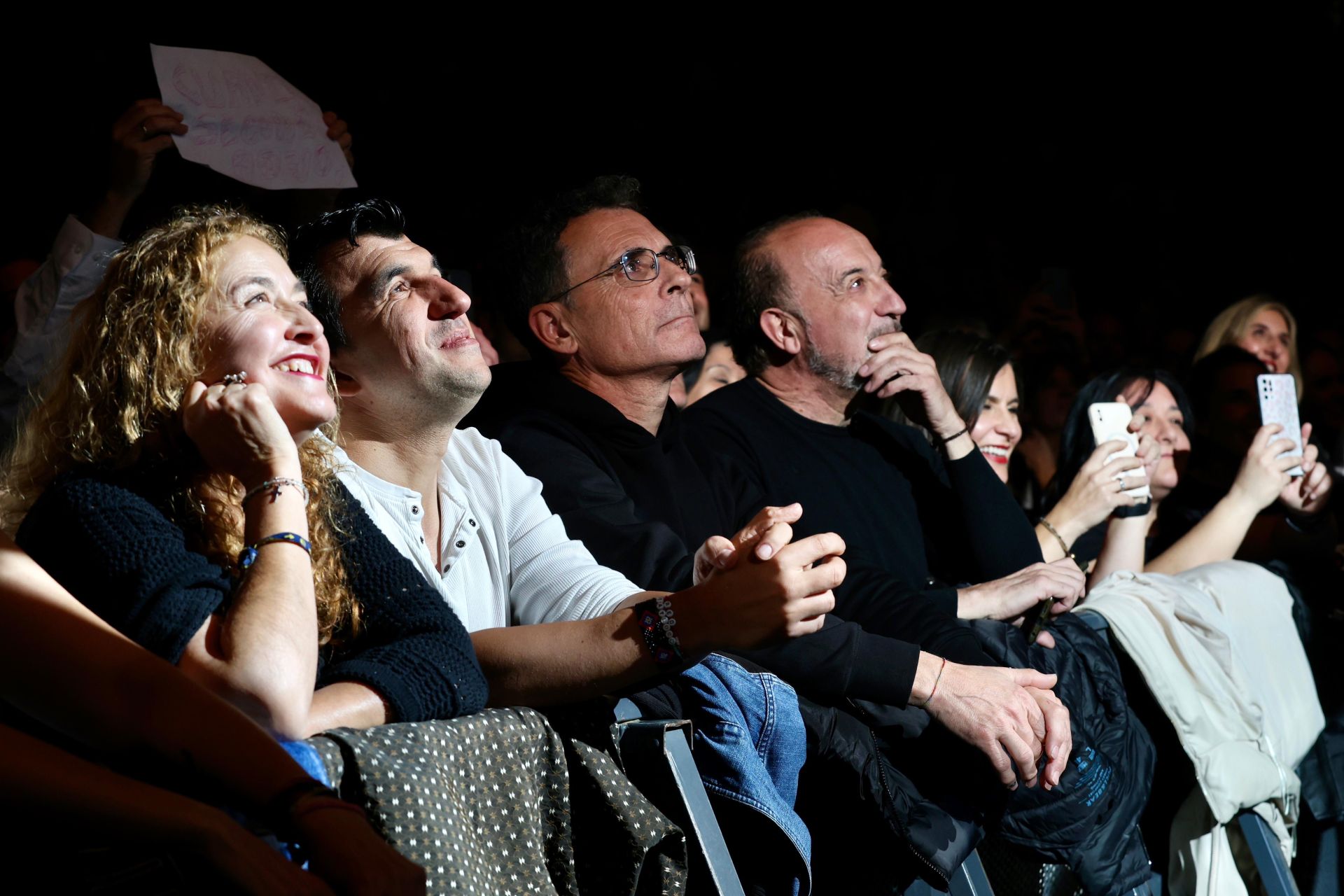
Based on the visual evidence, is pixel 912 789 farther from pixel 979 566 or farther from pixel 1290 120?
pixel 1290 120

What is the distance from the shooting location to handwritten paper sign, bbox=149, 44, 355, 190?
8.52ft

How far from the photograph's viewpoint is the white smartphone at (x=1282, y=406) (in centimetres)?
405

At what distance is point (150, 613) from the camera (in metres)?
1.48

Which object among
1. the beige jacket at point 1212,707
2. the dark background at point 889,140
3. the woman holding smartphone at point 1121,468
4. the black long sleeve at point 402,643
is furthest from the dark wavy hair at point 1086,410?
the black long sleeve at point 402,643

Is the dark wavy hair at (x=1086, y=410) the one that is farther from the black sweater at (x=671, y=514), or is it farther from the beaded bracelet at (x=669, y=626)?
the beaded bracelet at (x=669, y=626)

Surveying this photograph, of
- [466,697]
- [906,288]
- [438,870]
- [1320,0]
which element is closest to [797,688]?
[466,697]

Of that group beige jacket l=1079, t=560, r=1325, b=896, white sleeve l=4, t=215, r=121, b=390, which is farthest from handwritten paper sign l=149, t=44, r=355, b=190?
beige jacket l=1079, t=560, r=1325, b=896

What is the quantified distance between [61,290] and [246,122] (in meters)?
0.48

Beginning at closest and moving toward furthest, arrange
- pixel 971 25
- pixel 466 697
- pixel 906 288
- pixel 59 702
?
pixel 59 702, pixel 466 697, pixel 906 288, pixel 971 25

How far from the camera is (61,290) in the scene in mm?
2654

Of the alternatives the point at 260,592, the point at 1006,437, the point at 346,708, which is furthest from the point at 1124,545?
the point at 260,592

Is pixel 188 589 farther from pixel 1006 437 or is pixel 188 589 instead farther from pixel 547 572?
pixel 1006 437

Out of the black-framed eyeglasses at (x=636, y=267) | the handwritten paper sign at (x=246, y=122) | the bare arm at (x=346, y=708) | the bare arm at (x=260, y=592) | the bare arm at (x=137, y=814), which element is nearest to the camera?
the bare arm at (x=137, y=814)

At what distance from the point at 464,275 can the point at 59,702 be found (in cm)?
235
